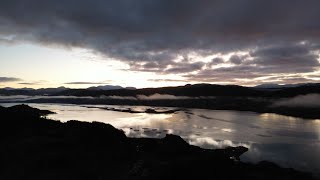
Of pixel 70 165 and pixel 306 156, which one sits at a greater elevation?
pixel 70 165

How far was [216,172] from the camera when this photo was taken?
84.0 feet

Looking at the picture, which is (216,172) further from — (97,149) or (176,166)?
(97,149)

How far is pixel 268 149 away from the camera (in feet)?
227

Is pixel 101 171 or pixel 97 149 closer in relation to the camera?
pixel 101 171

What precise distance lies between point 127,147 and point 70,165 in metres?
10.7

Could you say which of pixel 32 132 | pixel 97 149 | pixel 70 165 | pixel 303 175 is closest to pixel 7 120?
pixel 32 132

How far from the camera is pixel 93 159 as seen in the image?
33.4m

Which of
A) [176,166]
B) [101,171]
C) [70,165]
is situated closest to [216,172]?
[176,166]

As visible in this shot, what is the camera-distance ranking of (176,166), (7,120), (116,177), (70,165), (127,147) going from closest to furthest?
(176,166) → (116,177) → (70,165) → (127,147) → (7,120)

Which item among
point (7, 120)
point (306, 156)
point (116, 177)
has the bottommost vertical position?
point (306, 156)

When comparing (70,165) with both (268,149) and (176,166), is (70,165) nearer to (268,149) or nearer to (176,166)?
(176,166)

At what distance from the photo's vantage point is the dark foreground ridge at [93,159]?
26.2 meters

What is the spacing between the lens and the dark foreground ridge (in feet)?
86.1

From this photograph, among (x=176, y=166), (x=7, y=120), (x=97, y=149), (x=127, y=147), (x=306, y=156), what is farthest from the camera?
(x=306, y=156)
